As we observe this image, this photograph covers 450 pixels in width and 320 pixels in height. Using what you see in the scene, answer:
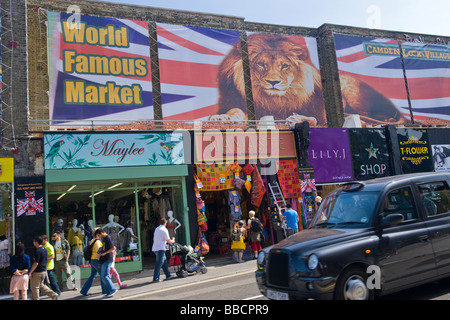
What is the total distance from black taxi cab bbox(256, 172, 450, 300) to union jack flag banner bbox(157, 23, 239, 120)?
14.3 meters

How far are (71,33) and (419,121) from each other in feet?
71.2

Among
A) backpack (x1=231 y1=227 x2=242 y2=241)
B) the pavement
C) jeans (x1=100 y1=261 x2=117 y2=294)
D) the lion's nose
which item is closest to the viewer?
jeans (x1=100 y1=261 x2=117 y2=294)

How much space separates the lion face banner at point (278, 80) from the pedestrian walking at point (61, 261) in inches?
446

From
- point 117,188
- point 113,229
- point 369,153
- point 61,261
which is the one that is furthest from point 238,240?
point 369,153

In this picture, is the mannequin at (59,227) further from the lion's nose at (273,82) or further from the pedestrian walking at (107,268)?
the lion's nose at (273,82)

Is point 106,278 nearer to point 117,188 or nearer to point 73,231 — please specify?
point 73,231

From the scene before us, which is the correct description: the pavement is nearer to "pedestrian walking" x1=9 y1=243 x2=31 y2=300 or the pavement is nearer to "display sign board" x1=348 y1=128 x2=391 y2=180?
"pedestrian walking" x1=9 y1=243 x2=31 y2=300

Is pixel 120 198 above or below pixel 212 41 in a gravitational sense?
below

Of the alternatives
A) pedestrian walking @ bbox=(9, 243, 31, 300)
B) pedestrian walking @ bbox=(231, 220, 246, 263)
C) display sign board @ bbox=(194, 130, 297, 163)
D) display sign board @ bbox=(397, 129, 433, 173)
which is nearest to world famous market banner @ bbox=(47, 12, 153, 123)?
display sign board @ bbox=(194, 130, 297, 163)

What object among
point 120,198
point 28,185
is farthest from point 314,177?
point 28,185

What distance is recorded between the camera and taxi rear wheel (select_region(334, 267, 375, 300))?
543 centimetres

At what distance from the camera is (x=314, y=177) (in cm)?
1795

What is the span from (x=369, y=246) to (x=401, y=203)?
3.82ft
